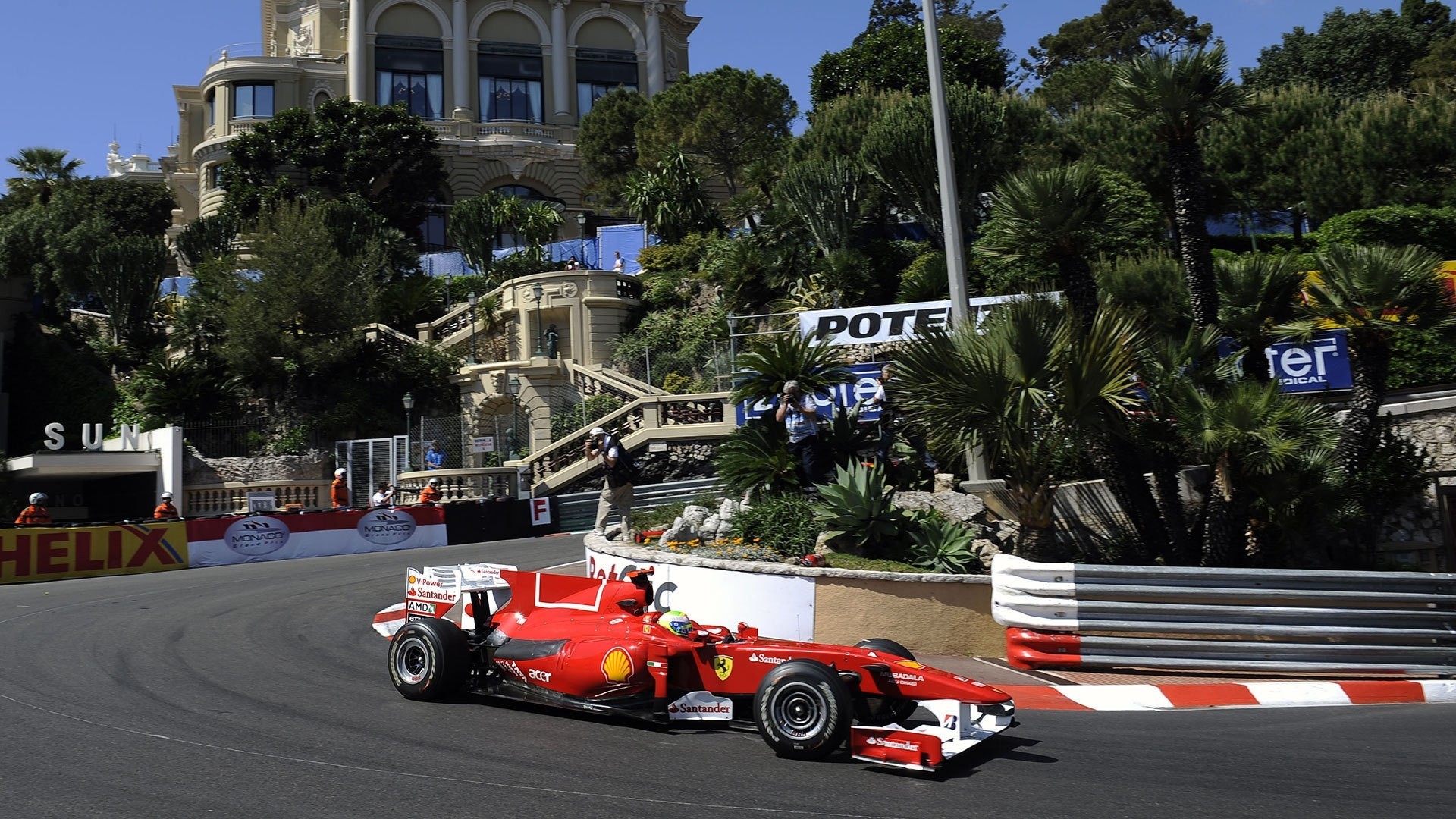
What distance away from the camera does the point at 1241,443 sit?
11234mm

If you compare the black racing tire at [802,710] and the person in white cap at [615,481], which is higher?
the person in white cap at [615,481]

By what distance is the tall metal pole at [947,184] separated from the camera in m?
13.3

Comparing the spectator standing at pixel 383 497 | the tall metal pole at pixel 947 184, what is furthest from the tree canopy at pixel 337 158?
the tall metal pole at pixel 947 184

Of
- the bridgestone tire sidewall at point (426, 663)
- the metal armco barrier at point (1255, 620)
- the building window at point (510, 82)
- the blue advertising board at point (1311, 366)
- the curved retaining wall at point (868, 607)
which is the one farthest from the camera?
the building window at point (510, 82)

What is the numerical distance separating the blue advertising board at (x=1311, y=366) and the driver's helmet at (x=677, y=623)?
36.3 ft

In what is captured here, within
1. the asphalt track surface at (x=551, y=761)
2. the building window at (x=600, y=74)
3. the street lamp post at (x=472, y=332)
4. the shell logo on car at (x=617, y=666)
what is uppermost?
the building window at (x=600, y=74)

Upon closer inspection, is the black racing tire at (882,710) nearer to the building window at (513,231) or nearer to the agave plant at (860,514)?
the agave plant at (860,514)

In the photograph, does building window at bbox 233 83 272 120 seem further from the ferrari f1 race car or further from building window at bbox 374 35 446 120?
the ferrari f1 race car

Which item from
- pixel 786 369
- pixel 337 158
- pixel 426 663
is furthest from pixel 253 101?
pixel 426 663

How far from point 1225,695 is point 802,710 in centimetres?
426

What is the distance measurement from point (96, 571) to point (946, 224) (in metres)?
16.3

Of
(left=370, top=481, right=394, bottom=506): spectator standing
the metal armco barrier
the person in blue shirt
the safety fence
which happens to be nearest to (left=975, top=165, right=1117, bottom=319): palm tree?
the metal armco barrier

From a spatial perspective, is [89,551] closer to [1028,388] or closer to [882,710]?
[1028,388]

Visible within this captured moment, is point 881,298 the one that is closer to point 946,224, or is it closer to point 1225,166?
point 1225,166
